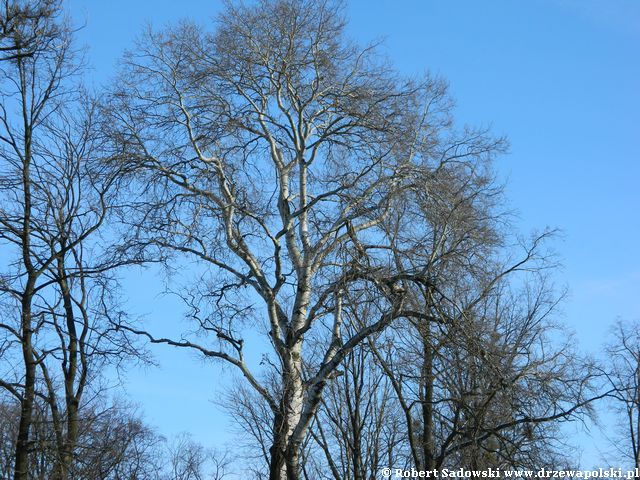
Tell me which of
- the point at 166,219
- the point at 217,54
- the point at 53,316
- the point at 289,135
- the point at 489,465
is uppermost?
the point at 217,54

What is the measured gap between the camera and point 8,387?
11.5m

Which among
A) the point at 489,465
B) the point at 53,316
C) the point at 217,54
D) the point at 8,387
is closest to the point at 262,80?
the point at 217,54

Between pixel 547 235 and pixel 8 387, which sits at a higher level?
pixel 547 235

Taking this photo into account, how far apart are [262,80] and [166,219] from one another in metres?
2.96

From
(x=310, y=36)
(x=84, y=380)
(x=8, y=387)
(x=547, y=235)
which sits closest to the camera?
(x=8, y=387)

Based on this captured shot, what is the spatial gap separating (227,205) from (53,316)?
11.1 ft

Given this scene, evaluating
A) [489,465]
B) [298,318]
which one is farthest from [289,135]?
[489,465]

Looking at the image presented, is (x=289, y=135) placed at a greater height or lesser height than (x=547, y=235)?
greater

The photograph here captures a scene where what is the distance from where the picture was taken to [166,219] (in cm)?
1459

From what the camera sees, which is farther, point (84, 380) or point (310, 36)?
point (310, 36)

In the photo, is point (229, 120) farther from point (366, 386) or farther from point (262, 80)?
point (366, 386)

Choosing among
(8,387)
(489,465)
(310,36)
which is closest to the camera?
(8,387)

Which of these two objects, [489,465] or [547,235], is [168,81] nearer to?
[547,235]

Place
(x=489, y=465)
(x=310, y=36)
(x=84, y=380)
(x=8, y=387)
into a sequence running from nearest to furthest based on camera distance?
(x=8, y=387)
(x=84, y=380)
(x=310, y=36)
(x=489, y=465)
